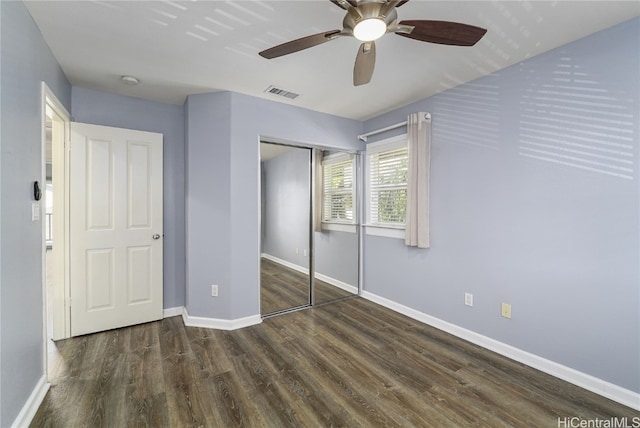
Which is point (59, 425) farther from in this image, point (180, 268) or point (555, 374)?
point (555, 374)

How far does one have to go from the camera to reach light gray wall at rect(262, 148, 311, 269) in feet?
11.5

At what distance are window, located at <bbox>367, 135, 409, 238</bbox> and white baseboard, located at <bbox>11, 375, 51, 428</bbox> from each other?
3.28 meters

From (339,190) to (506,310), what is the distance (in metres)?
2.27

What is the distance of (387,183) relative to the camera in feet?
11.8

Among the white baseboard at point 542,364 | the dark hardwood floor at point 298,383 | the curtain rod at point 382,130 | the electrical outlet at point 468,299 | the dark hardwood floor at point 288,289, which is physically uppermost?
the curtain rod at point 382,130

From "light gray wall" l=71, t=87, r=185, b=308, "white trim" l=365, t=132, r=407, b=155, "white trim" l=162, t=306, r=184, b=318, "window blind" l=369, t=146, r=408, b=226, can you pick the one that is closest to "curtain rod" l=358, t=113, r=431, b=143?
"white trim" l=365, t=132, r=407, b=155

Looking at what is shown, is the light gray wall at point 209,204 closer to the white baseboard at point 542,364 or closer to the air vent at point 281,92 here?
the air vent at point 281,92

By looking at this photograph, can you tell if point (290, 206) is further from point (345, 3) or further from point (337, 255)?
point (345, 3)

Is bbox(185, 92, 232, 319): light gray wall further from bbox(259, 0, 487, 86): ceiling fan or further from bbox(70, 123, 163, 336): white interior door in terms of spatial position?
bbox(259, 0, 487, 86): ceiling fan

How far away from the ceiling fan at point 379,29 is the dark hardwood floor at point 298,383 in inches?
85.6

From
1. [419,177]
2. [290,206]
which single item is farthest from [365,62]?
[290,206]

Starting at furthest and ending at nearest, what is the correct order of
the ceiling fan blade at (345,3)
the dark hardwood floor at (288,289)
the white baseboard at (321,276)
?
1. the white baseboard at (321,276)
2. the dark hardwood floor at (288,289)
3. the ceiling fan blade at (345,3)

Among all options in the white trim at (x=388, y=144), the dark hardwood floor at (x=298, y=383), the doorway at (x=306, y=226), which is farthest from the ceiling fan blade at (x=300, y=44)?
the dark hardwood floor at (x=298, y=383)

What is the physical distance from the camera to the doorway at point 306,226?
136 inches
